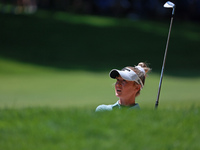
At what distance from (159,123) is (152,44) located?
21.5m

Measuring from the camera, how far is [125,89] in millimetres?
5461

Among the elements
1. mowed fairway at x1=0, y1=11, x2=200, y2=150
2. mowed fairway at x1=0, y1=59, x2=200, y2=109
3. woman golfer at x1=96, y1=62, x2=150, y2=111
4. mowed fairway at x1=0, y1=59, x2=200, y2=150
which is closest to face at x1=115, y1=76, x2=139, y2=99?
woman golfer at x1=96, y1=62, x2=150, y2=111

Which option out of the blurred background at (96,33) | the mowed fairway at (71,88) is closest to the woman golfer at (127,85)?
the mowed fairway at (71,88)

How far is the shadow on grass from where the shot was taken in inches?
848

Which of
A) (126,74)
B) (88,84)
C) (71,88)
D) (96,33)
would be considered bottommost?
(96,33)

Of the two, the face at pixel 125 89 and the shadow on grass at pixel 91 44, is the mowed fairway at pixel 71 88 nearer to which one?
the shadow on grass at pixel 91 44

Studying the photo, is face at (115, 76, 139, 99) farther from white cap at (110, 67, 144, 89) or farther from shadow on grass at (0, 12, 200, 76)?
shadow on grass at (0, 12, 200, 76)

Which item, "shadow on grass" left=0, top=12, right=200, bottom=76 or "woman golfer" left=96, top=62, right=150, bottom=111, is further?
"shadow on grass" left=0, top=12, right=200, bottom=76

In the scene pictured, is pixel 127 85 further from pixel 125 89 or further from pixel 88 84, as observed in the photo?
pixel 88 84

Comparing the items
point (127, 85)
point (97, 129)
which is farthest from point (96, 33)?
point (97, 129)

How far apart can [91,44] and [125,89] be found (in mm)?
19024

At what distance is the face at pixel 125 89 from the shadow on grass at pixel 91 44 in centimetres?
1409

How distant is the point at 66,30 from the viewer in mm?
25891

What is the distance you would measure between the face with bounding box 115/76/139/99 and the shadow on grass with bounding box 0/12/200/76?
14095mm
